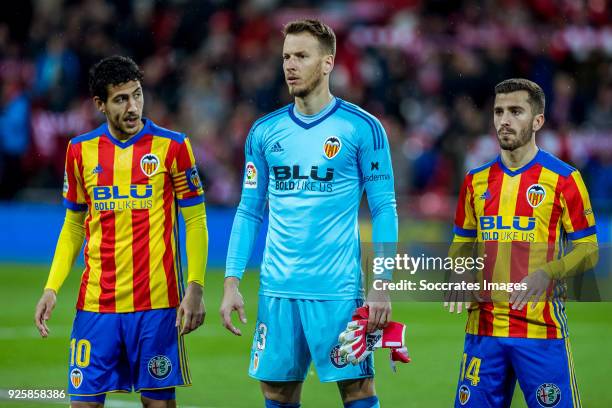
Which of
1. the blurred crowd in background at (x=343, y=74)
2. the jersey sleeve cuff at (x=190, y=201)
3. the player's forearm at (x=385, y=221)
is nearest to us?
the player's forearm at (x=385, y=221)

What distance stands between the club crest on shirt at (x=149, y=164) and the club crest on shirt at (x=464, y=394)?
1.84 m

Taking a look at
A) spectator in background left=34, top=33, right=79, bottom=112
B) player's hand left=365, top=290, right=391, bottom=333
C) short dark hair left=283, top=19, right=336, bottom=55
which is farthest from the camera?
spectator in background left=34, top=33, right=79, bottom=112

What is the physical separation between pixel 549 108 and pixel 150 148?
11882 mm

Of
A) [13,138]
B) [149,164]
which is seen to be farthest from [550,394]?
[13,138]

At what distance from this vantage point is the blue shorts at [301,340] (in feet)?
17.4

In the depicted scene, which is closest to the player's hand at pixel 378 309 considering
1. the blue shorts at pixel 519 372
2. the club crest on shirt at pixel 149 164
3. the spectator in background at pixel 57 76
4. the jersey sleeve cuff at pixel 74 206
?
the blue shorts at pixel 519 372

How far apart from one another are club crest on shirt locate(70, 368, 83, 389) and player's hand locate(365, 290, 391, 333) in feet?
4.83

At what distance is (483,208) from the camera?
218 inches

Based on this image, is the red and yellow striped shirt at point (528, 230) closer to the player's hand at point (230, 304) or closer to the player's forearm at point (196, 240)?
the player's hand at point (230, 304)

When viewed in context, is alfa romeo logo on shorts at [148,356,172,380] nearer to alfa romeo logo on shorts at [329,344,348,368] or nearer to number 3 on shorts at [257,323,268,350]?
number 3 on shorts at [257,323,268,350]

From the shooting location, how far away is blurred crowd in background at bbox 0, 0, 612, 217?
15766mm

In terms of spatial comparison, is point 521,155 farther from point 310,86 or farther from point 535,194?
point 310,86

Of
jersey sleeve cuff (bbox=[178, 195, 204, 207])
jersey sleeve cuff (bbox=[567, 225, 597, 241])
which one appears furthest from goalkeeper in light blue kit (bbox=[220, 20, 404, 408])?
jersey sleeve cuff (bbox=[567, 225, 597, 241])

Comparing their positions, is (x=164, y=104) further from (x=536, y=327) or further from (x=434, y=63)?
(x=536, y=327)
